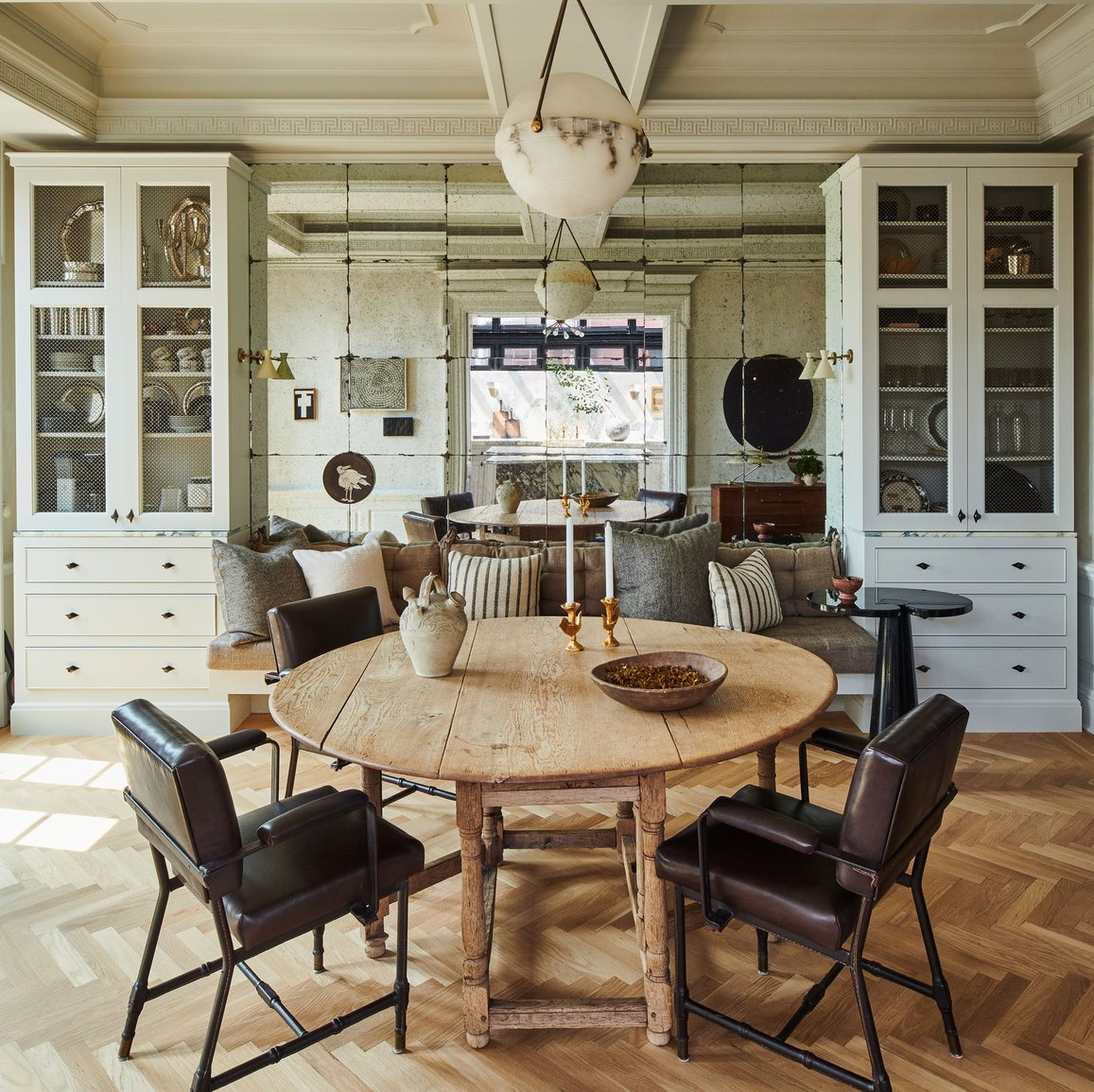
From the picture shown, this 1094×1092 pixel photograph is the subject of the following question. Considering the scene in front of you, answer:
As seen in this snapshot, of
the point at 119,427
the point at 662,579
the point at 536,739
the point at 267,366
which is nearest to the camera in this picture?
the point at 536,739

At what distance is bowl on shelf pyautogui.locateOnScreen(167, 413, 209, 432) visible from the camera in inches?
168

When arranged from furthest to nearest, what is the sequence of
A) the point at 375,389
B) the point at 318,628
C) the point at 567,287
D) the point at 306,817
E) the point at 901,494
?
the point at 375,389 < the point at 567,287 < the point at 901,494 < the point at 318,628 < the point at 306,817

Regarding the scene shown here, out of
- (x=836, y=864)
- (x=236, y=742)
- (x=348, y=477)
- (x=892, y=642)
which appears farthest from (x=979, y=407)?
(x=236, y=742)

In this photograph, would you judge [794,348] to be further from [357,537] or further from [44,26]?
[44,26]

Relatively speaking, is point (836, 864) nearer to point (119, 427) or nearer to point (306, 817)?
point (306, 817)

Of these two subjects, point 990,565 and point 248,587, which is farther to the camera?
point 990,565

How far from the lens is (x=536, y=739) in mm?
1866

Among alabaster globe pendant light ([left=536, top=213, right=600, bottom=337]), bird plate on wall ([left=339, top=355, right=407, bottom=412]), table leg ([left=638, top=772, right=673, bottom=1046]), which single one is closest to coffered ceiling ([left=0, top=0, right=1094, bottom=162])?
alabaster globe pendant light ([left=536, top=213, right=600, bottom=337])

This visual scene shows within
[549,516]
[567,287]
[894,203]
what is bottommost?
[549,516]

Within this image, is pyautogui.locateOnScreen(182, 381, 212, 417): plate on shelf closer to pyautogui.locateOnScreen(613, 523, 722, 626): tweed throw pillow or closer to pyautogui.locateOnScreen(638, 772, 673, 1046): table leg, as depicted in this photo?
pyautogui.locateOnScreen(613, 523, 722, 626): tweed throw pillow

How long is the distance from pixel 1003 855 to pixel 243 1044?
7.65 ft

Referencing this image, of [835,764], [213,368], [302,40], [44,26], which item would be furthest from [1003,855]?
[44,26]

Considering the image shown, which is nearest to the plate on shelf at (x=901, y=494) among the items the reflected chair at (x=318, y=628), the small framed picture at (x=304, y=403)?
the reflected chair at (x=318, y=628)

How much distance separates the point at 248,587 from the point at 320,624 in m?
1.30
